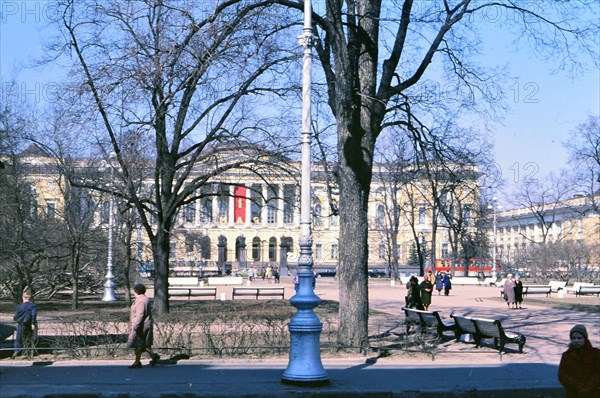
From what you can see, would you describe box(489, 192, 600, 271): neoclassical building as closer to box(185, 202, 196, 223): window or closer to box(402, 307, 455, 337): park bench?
box(185, 202, 196, 223): window

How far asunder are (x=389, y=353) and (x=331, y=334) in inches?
133

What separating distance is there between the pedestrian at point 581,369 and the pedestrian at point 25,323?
11.5 metres

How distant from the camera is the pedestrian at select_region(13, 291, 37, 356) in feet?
52.5

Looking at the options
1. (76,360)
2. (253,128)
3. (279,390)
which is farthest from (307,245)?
(253,128)

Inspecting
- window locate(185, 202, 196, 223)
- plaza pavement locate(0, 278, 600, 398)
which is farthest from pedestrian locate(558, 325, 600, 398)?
window locate(185, 202, 196, 223)

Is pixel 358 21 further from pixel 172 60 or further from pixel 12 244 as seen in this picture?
pixel 12 244

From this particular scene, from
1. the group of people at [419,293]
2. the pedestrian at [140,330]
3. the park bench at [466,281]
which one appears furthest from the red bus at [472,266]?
the pedestrian at [140,330]

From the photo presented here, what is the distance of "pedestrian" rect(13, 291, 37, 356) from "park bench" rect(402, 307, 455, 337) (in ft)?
31.2

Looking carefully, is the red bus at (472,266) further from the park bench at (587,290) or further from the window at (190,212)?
the window at (190,212)

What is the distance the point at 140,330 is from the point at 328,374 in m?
3.53

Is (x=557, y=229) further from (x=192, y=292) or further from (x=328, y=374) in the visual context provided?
(x=328, y=374)

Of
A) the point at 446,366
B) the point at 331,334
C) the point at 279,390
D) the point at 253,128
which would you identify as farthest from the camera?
the point at 253,128

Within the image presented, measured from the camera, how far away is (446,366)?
15.0 meters

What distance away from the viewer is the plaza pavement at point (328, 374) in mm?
11523
